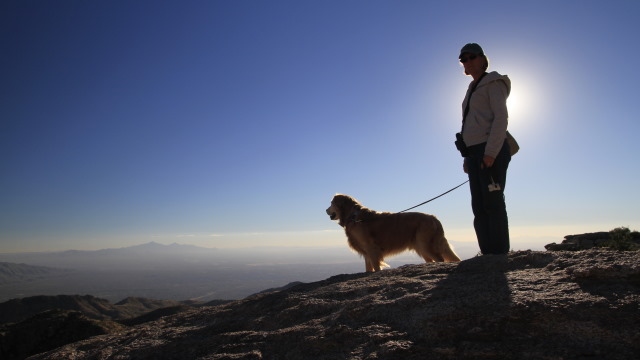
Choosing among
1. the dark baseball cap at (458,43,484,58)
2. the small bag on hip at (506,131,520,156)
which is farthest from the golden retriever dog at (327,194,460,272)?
the dark baseball cap at (458,43,484,58)

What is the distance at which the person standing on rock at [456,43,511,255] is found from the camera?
362 centimetres

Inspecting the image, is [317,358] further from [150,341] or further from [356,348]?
[150,341]

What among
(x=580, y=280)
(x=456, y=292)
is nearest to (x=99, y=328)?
(x=456, y=292)

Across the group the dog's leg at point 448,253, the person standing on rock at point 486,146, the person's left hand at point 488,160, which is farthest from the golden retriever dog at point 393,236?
the person's left hand at point 488,160

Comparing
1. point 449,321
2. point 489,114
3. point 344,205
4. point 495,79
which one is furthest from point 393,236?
point 449,321

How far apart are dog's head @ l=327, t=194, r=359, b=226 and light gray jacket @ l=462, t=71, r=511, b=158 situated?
13.4 ft

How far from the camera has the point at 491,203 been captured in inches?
144

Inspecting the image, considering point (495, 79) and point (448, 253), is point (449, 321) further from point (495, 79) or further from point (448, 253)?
point (448, 253)

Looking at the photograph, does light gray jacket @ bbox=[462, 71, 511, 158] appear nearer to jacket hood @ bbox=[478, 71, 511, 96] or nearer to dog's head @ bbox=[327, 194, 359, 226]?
jacket hood @ bbox=[478, 71, 511, 96]

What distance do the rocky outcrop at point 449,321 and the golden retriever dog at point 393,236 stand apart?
3.88m

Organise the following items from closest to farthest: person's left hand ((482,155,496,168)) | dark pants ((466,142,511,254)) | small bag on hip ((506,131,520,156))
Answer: person's left hand ((482,155,496,168)) → dark pants ((466,142,511,254)) → small bag on hip ((506,131,520,156))

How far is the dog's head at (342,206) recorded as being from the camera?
7848mm

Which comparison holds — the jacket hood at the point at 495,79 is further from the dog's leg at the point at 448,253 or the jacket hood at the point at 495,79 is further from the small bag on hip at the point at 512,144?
the dog's leg at the point at 448,253

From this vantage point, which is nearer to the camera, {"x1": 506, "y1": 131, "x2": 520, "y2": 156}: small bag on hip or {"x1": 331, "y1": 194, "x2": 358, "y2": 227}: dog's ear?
{"x1": 506, "y1": 131, "x2": 520, "y2": 156}: small bag on hip
